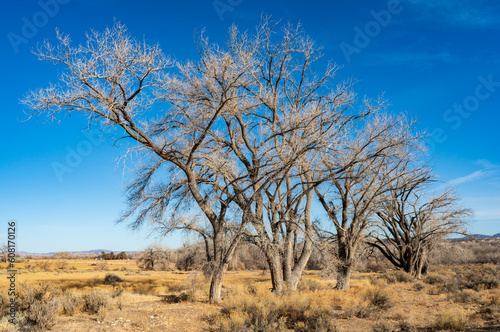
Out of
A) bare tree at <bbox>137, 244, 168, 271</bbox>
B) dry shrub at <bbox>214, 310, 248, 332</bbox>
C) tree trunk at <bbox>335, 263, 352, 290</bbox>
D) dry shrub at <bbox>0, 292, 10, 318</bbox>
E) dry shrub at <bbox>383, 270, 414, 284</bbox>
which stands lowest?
bare tree at <bbox>137, 244, 168, 271</bbox>

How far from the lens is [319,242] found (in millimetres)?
13773

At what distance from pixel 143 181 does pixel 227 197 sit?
12.8ft

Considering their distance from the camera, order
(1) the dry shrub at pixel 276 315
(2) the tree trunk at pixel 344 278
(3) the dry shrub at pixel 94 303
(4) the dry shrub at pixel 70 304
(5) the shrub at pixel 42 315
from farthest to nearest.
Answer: (2) the tree trunk at pixel 344 278 < (3) the dry shrub at pixel 94 303 < (4) the dry shrub at pixel 70 304 < (1) the dry shrub at pixel 276 315 < (5) the shrub at pixel 42 315

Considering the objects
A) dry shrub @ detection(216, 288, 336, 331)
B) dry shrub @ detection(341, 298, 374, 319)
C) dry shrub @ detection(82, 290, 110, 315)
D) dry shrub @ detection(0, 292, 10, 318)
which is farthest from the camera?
dry shrub @ detection(341, 298, 374, 319)

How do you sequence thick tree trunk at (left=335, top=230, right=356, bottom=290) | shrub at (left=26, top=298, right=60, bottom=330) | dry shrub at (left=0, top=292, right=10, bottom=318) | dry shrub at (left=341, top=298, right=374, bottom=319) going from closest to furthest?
shrub at (left=26, top=298, right=60, bottom=330) < dry shrub at (left=0, top=292, right=10, bottom=318) < dry shrub at (left=341, top=298, right=374, bottom=319) < thick tree trunk at (left=335, top=230, right=356, bottom=290)

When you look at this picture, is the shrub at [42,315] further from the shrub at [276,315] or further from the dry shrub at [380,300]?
the dry shrub at [380,300]

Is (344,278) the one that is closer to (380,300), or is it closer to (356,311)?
(380,300)

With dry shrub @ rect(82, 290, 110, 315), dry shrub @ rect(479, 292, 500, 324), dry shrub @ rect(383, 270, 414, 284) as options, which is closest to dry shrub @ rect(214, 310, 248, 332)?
dry shrub @ rect(82, 290, 110, 315)

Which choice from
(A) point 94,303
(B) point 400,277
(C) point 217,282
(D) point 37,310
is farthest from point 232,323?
(B) point 400,277

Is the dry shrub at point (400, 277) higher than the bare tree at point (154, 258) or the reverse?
higher

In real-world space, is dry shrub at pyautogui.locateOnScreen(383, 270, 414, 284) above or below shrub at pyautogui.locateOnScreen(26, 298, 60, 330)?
below

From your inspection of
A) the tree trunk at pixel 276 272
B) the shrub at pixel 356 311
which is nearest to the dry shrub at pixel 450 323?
the shrub at pixel 356 311

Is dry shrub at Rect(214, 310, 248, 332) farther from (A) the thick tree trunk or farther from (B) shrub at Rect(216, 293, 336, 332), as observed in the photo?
(A) the thick tree trunk

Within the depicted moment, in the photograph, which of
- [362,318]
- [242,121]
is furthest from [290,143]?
[362,318]
